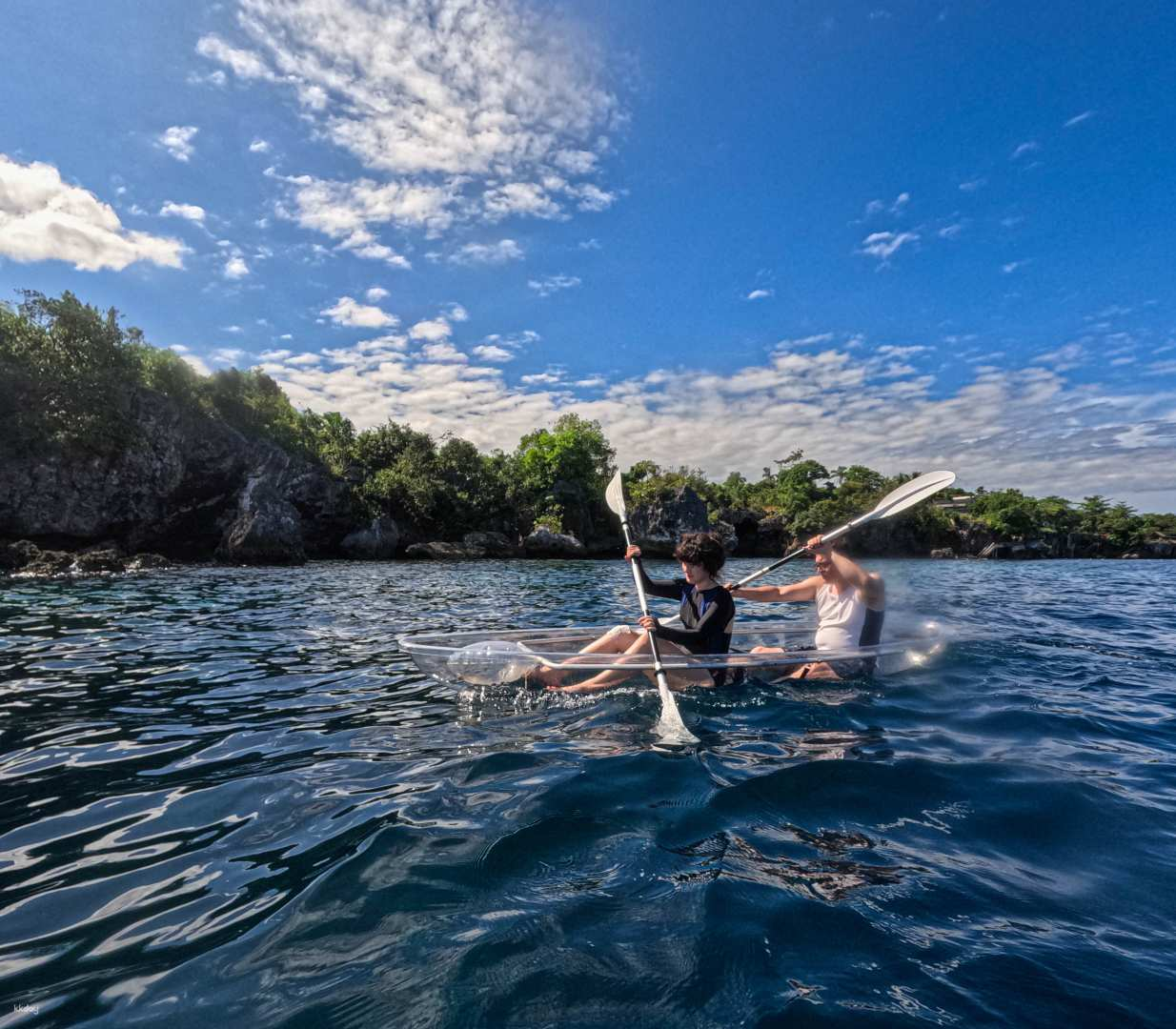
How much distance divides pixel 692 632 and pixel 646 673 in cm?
63

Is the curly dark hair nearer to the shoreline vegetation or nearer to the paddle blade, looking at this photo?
the paddle blade

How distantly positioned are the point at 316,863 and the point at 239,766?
5.29ft

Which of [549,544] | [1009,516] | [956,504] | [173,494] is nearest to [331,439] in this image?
[173,494]

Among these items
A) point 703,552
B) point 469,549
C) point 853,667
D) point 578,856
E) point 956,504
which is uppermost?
point 956,504

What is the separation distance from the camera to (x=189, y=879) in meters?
2.61

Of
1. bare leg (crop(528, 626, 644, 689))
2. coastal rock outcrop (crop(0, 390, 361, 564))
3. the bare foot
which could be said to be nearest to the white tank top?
bare leg (crop(528, 626, 644, 689))

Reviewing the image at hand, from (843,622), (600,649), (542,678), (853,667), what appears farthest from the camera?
(843,622)

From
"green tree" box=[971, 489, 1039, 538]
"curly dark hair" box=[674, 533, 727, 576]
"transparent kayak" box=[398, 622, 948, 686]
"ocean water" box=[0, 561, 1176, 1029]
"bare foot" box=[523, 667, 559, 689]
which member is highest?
"green tree" box=[971, 489, 1039, 538]

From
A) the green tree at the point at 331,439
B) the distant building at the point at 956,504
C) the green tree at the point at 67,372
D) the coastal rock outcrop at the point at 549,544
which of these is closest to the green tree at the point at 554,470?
the coastal rock outcrop at the point at 549,544

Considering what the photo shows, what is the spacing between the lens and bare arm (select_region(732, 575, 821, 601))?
24.6 ft

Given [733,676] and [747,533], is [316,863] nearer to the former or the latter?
[733,676]

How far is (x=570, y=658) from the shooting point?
577 centimetres

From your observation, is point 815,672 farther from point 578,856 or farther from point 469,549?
point 469,549

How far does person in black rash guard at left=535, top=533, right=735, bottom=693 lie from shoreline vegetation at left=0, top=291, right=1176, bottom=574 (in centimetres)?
1951
